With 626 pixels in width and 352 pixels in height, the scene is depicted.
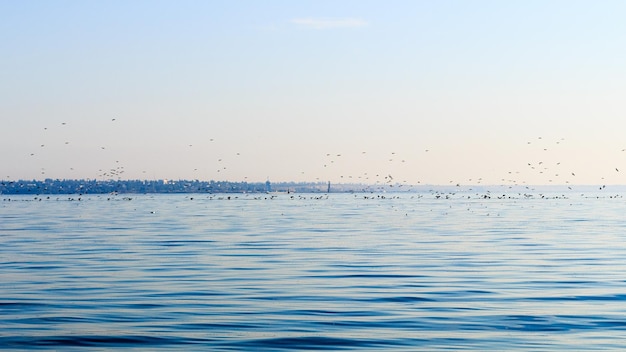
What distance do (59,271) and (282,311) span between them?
463 inches

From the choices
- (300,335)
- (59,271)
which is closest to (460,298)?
(300,335)

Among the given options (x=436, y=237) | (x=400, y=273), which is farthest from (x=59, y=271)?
(x=436, y=237)

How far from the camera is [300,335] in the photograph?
19.9 m

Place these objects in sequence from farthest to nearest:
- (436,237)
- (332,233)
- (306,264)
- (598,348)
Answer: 1. (332,233)
2. (436,237)
3. (306,264)
4. (598,348)

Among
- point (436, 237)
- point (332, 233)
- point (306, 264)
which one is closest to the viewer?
point (306, 264)

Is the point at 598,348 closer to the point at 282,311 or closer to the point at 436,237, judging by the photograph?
the point at 282,311

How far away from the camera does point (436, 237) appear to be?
52.3m

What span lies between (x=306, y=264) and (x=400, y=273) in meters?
4.45

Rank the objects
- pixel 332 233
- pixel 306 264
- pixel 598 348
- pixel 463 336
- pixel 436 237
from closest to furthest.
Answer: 1. pixel 598 348
2. pixel 463 336
3. pixel 306 264
4. pixel 436 237
5. pixel 332 233

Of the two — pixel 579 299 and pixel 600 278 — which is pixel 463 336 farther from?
pixel 600 278

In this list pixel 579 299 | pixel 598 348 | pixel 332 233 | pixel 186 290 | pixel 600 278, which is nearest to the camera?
pixel 598 348

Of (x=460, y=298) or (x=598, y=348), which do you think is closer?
(x=598, y=348)

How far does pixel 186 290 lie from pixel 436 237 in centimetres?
2663

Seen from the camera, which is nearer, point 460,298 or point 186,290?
point 460,298
